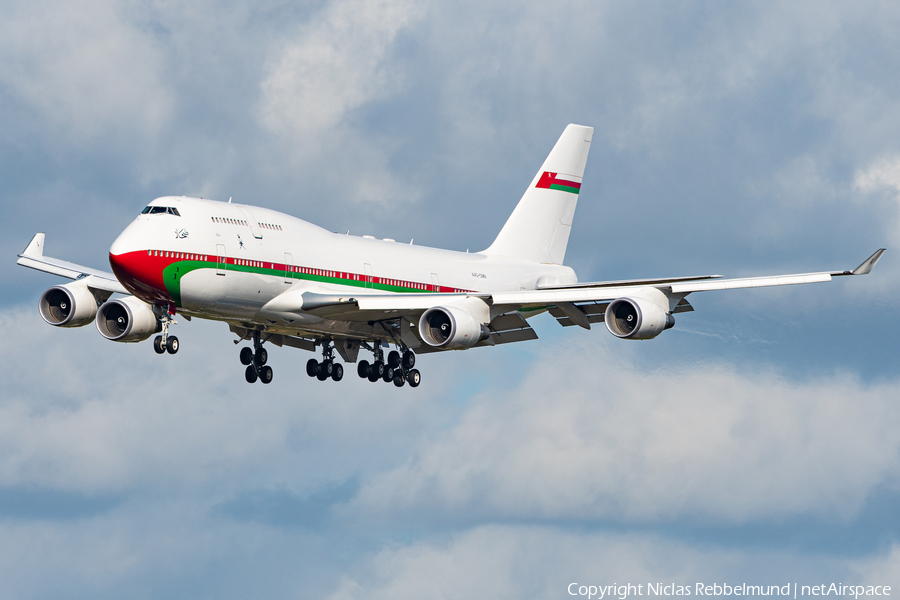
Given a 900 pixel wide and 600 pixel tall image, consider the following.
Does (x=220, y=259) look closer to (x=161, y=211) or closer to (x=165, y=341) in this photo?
(x=161, y=211)

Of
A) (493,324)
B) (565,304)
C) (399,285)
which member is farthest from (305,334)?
(565,304)

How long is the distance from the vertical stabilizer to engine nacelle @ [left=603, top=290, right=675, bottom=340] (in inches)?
633

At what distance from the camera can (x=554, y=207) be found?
6862 cm

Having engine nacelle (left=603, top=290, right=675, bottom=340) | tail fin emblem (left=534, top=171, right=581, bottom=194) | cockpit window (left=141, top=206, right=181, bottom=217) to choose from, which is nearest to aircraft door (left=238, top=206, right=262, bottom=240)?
cockpit window (left=141, top=206, right=181, bottom=217)

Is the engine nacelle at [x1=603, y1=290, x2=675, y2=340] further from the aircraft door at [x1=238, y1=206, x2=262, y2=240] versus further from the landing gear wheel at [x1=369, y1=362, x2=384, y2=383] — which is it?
the aircraft door at [x1=238, y1=206, x2=262, y2=240]

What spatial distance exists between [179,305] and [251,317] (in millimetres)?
3952

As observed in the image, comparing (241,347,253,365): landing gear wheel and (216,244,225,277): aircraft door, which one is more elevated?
(216,244,225,277): aircraft door

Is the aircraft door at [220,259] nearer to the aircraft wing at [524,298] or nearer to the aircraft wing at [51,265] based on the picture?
the aircraft wing at [524,298]

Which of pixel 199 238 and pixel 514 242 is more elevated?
pixel 514 242

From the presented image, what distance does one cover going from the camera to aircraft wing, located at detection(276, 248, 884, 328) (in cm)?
5031

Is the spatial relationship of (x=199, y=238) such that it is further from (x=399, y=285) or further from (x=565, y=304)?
(x=565, y=304)

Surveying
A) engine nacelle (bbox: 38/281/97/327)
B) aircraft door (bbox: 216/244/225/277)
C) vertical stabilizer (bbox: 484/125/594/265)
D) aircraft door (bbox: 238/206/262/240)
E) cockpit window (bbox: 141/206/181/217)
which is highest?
vertical stabilizer (bbox: 484/125/594/265)

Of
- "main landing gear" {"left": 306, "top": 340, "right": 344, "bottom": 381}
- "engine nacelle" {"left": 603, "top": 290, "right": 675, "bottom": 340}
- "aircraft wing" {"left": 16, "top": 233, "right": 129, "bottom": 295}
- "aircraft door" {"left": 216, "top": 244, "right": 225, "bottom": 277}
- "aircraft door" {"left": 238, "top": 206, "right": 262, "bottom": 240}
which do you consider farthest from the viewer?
"main landing gear" {"left": 306, "top": 340, "right": 344, "bottom": 381}

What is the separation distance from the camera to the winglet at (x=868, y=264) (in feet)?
144
